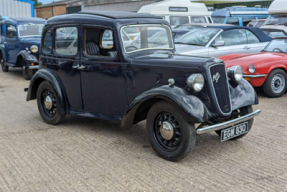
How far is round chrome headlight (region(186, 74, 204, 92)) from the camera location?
4.27m

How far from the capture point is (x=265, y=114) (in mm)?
6629

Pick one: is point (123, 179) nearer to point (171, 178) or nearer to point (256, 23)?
point (171, 178)

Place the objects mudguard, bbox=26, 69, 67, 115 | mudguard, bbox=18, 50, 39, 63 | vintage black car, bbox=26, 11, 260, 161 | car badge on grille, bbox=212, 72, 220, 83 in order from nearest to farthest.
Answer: vintage black car, bbox=26, 11, 260, 161 < car badge on grille, bbox=212, 72, 220, 83 < mudguard, bbox=26, 69, 67, 115 < mudguard, bbox=18, 50, 39, 63

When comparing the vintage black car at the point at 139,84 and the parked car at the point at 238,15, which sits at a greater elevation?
the parked car at the point at 238,15

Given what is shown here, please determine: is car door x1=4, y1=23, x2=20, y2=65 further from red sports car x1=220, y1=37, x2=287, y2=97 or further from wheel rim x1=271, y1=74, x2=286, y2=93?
wheel rim x1=271, y1=74, x2=286, y2=93

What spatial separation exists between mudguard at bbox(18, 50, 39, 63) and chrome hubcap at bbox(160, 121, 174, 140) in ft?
23.5

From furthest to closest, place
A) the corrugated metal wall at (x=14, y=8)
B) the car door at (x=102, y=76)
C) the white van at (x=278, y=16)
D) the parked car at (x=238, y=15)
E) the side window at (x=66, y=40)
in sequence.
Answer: the corrugated metal wall at (x=14, y=8)
the parked car at (x=238, y=15)
the white van at (x=278, y=16)
the side window at (x=66, y=40)
the car door at (x=102, y=76)

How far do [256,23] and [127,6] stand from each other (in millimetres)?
13082

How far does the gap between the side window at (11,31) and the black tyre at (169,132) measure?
8.49 m

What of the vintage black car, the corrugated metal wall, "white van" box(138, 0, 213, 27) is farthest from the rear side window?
the corrugated metal wall

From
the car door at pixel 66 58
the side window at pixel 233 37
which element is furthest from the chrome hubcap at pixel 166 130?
the side window at pixel 233 37

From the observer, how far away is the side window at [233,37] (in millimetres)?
10234

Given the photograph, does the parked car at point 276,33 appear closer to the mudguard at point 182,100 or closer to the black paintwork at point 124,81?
the black paintwork at point 124,81

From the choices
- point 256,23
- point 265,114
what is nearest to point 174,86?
point 265,114
